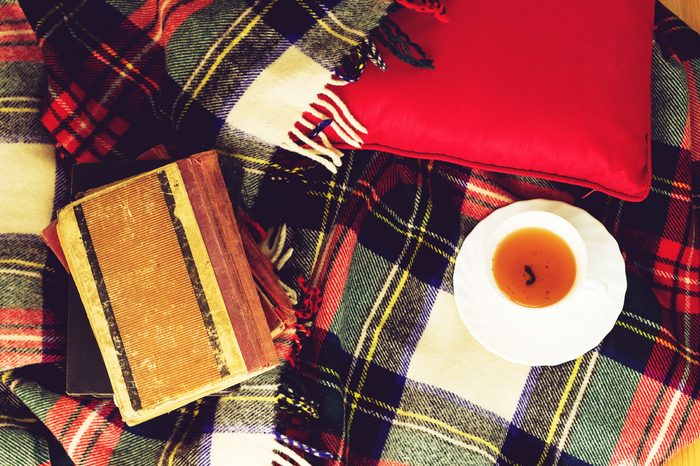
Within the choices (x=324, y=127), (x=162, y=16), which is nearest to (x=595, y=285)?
(x=324, y=127)

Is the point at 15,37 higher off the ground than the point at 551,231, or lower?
higher

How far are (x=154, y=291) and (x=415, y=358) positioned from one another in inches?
15.3

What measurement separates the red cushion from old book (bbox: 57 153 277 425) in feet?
0.89

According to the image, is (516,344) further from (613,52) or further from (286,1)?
(286,1)

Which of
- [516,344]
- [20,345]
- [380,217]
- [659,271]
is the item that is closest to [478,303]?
[516,344]

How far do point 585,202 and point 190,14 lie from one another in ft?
2.02

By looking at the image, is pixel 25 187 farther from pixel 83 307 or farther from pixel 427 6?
pixel 427 6

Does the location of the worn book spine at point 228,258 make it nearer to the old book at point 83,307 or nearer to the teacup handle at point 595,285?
the old book at point 83,307

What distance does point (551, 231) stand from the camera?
2.65 feet

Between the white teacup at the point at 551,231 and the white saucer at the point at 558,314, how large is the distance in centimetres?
1

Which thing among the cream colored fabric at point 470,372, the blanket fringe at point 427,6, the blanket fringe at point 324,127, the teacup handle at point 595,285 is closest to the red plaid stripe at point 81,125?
the blanket fringe at point 324,127

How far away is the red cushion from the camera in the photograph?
74 cm

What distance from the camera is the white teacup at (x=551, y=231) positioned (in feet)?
2.56

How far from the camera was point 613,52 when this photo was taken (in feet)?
2.47
